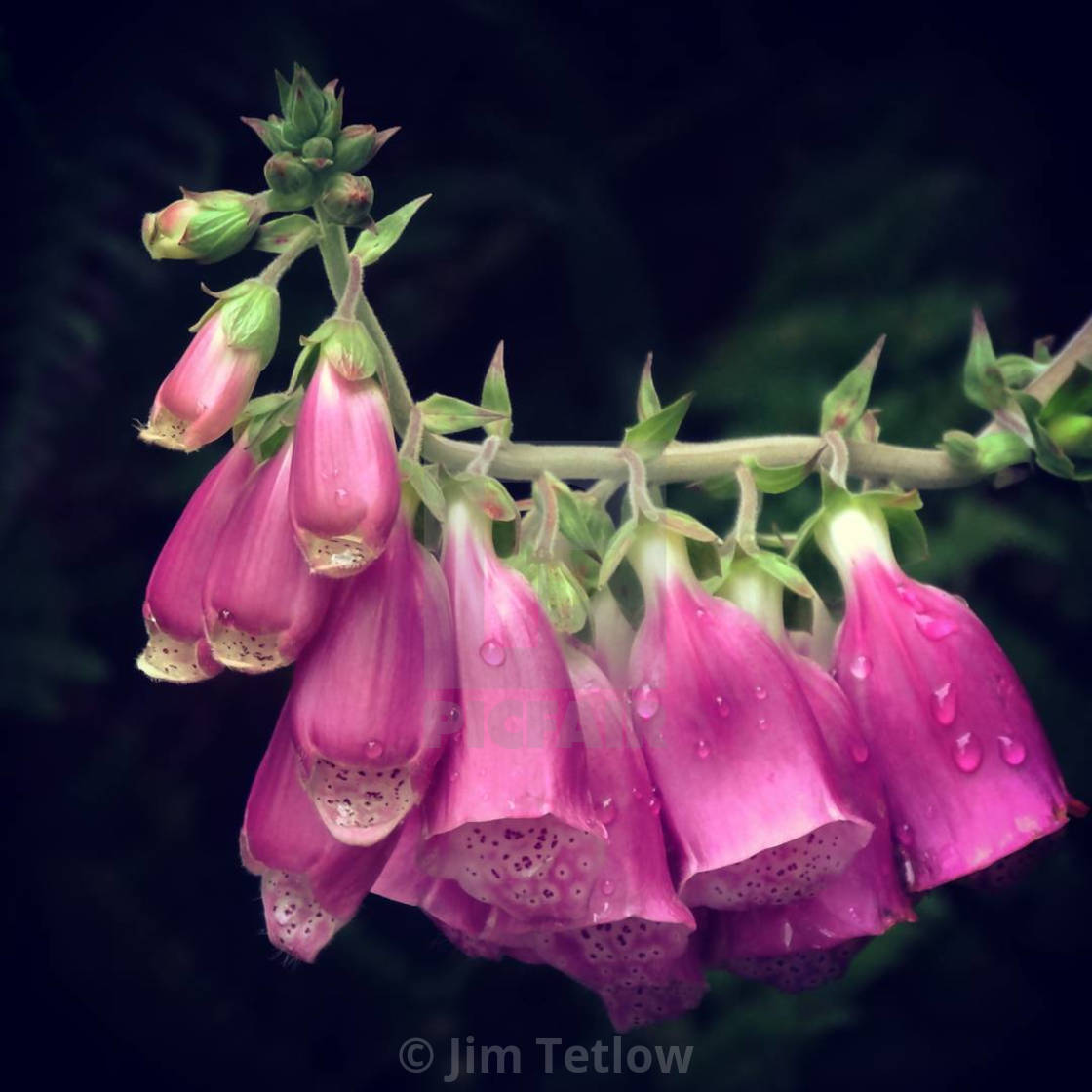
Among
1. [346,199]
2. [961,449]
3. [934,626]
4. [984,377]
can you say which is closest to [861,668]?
[934,626]

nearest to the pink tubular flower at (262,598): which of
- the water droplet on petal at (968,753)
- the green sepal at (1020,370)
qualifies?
the water droplet on petal at (968,753)

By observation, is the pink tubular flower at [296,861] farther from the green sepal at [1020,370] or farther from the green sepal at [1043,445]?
the green sepal at [1020,370]

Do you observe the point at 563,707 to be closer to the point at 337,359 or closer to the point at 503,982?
the point at 337,359

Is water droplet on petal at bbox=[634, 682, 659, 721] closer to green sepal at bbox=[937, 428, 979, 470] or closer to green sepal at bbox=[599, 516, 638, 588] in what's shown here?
green sepal at bbox=[599, 516, 638, 588]

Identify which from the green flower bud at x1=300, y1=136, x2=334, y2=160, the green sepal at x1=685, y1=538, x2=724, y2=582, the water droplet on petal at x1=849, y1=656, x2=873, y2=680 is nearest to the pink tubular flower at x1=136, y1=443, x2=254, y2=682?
the green flower bud at x1=300, y1=136, x2=334, y2=160

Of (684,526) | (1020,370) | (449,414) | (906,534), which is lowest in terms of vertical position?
(1020,370)

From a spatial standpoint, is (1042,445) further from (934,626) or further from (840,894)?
(840,894)
